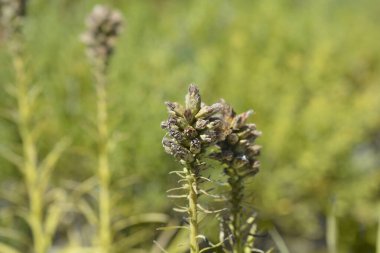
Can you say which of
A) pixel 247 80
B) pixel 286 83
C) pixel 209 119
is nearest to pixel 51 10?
pixel 247 80

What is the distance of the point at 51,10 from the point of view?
6160mm

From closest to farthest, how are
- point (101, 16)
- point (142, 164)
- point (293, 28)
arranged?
point (101, 16) → point (142, 164) → point (293, 28)

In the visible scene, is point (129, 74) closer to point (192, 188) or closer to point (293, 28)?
point (293, 28)

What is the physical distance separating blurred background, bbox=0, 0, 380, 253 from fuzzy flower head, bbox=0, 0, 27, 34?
1981 millimetres

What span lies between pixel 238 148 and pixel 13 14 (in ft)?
5.90

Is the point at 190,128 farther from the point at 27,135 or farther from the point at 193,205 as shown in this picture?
the point at 27,135

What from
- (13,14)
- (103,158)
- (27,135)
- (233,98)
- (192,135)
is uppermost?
(233,98)

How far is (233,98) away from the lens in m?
5.87

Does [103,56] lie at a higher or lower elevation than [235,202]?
higher

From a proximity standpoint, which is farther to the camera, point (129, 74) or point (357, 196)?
point (357, 196)

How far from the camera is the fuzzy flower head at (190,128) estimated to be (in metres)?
1.20

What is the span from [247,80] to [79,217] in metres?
2.24

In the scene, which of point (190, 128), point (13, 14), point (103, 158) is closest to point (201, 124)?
point (190, 128)

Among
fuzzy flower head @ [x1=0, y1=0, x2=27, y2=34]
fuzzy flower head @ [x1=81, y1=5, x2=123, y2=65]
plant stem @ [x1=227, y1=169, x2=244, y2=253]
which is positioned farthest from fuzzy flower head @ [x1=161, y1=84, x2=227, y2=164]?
fuzzy flower head @ [x1=0, y1=0, x2=27, y2=34]
